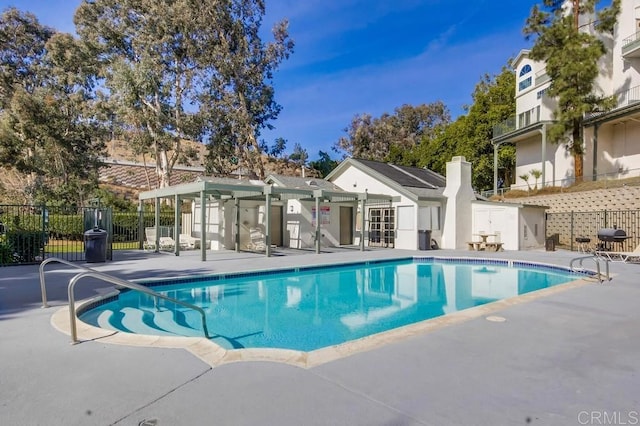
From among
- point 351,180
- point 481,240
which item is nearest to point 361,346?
point 481,240

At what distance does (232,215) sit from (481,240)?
12624mm

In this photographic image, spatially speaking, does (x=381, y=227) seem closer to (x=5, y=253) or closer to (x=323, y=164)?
(x=5, y=253)

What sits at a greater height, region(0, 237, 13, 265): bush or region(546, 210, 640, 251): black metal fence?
region(546, 210, 640, 251): black metal fence

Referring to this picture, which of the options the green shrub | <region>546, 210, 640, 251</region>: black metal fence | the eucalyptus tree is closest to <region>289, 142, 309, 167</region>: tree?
the eucalyptus tree

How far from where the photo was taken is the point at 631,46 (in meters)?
22.1

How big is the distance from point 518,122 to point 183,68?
84.4 feet

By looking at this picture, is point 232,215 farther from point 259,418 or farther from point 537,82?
point 537,82

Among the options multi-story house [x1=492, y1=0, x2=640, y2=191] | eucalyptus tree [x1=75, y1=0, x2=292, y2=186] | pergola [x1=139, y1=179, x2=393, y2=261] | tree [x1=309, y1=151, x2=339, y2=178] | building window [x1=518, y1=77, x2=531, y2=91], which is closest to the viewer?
pergola [x1=139, y1=179, x2=393, y2=261]

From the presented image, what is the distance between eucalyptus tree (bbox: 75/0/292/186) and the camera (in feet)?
84.3

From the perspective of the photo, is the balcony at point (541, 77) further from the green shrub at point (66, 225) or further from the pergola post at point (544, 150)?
the green shrub at point (66, 225)

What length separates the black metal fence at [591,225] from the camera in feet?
56.4

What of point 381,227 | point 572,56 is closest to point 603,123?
point 572,56

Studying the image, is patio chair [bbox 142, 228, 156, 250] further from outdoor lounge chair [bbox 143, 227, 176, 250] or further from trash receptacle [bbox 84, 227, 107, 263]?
trash receptacle [bbox 84, 227, 107, 263]

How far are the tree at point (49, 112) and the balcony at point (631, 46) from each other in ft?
113
